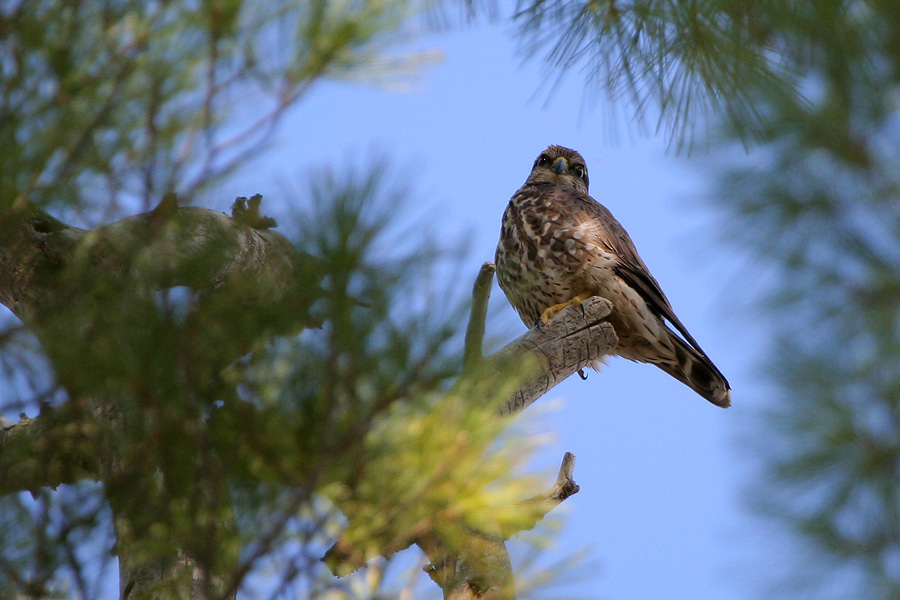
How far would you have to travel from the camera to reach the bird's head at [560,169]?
18.8 feet

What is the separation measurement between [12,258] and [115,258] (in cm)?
89

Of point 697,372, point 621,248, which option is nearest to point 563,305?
point 621,248

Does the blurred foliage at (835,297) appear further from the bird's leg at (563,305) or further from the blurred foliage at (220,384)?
the bird's leg at (563,305)

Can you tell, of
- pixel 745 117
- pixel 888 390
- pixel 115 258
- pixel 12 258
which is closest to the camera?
pixel 888 390

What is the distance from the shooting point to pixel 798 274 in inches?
64.1

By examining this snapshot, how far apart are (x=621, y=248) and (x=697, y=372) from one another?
2.50 ft

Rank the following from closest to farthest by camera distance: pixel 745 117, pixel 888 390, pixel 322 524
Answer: pixel 888 390 < pixel 322 524 < pixel 745 117

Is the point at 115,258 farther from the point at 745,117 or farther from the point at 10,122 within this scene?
the point at 745,117

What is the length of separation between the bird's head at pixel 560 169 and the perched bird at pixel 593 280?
A: 2.69 feet

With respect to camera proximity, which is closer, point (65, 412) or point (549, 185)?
point (65, 412)

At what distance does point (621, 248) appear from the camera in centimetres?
474

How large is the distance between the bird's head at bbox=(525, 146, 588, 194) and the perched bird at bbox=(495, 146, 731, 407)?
82 cm

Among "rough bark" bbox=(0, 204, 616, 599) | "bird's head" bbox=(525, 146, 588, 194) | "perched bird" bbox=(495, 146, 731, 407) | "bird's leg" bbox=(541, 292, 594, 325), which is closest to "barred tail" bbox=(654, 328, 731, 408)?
"perched bird" bbox=(495, 146, 731, 407)

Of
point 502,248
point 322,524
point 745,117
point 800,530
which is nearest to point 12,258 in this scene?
point 322,524
